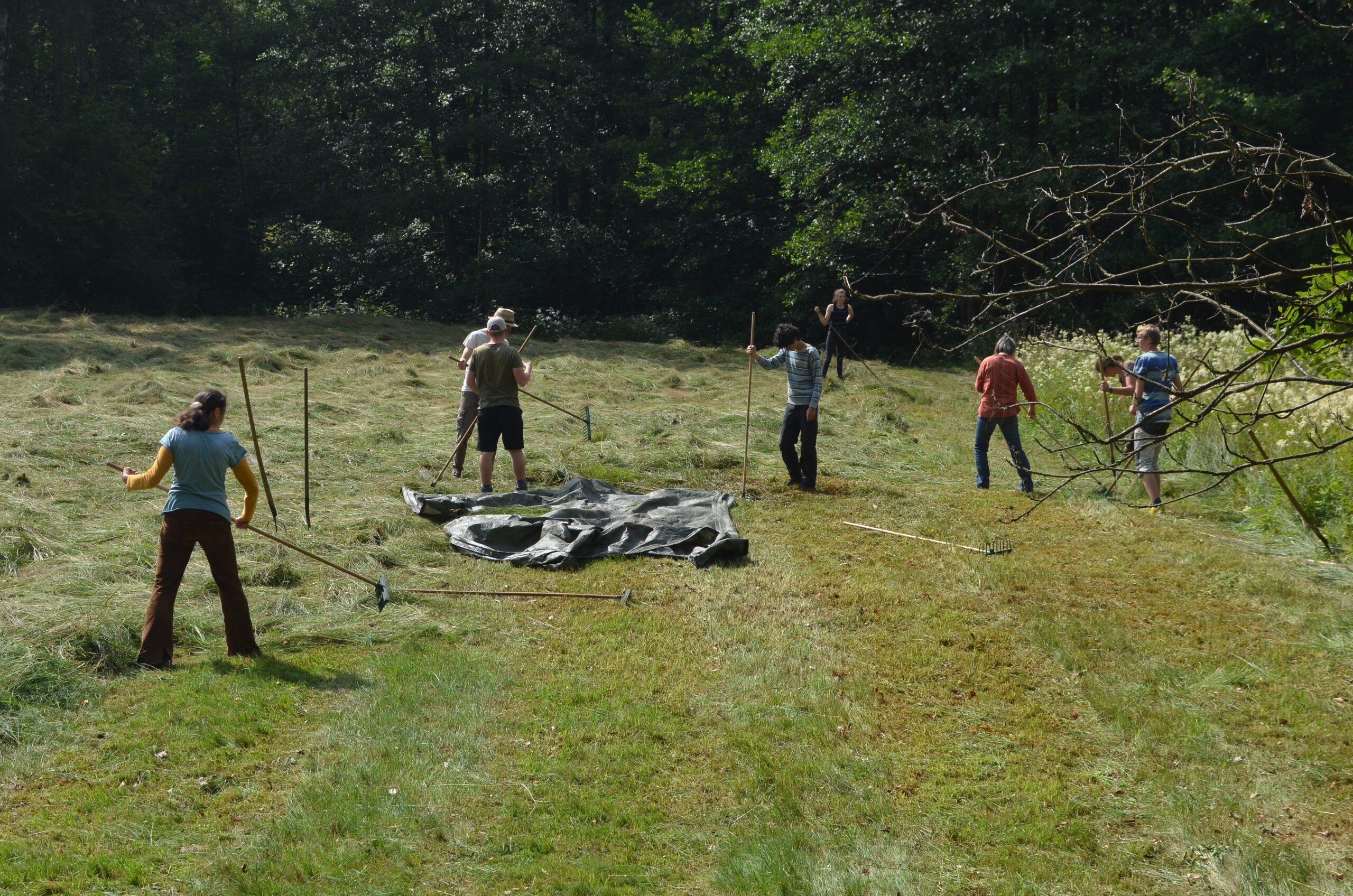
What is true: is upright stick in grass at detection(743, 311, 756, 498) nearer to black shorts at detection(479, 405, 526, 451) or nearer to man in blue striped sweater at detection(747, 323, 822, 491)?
man in blue striped sweater at detection(747, 323, 822, 491)

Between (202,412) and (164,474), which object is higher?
(202,412)

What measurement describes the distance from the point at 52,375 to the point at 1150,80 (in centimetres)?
1999

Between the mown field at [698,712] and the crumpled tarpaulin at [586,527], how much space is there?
0.22 metres

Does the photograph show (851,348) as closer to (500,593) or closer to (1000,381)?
(1000,381)

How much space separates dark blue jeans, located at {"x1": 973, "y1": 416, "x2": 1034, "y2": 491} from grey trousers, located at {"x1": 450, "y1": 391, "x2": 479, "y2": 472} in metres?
4.97

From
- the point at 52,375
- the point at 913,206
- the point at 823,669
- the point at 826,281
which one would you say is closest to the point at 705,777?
the point at 823,669

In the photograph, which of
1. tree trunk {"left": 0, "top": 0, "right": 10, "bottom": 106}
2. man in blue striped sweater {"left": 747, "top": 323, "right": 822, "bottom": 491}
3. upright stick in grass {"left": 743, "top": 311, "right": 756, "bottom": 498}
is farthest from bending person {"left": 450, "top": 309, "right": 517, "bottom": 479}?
tree trunk {"left": 0, "top": 0, "right": 10, "bottom": 106}

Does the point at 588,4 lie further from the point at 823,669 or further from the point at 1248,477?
the point at 823,669

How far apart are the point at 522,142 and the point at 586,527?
24.2 m

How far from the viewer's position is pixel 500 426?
33.1 feet

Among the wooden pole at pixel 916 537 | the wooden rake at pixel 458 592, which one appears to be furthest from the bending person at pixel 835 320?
the wooden rake at pixel 458 592

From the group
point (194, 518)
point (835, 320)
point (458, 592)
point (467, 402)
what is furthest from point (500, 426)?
point (835, 320)

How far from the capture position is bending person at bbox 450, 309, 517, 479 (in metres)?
10.7

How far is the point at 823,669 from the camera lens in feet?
20.6
